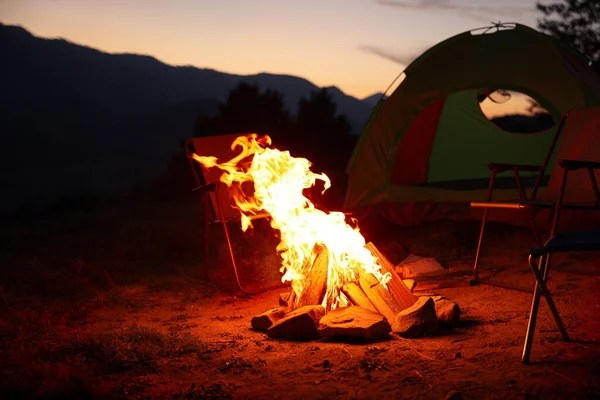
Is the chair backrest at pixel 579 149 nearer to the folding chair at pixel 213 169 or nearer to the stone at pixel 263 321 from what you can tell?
the stone at pixel 263 321

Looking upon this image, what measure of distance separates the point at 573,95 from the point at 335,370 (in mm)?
4091

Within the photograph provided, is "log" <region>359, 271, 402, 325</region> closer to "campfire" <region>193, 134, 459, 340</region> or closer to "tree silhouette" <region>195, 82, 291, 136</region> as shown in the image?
"campfire" <region>193, 134, 459, 340</region>

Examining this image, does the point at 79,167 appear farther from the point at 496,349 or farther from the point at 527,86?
the point at 496,349

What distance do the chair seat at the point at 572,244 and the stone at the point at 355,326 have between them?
0.94 m

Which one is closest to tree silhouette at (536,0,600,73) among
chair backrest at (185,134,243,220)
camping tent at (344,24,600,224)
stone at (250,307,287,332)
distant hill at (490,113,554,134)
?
distant hill at (490,113,554,134)

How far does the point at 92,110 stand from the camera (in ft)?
127

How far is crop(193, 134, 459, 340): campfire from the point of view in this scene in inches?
123

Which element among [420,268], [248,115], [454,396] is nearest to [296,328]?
[454,396]

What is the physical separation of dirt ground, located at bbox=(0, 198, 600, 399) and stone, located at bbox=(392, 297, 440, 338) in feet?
0.21

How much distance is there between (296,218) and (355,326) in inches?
45.8

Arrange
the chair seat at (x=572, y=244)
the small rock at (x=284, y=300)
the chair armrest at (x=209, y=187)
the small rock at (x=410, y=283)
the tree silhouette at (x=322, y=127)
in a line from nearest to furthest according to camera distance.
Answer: the chair seat at (x=572, y=244) < the small rock at (x=284, y=300) < the small rock at (x=410, y=283) < the chair armrest at (x=209, y=187) < the tree silhouette at (x=322, y=127)

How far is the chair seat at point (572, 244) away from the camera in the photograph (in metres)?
2.28

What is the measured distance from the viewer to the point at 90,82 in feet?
141

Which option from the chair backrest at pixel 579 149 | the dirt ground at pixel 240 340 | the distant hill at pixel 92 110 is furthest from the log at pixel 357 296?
the distant hill at pixel 92 110
